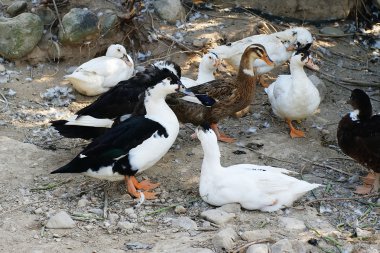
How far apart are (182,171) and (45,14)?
334 centimetres

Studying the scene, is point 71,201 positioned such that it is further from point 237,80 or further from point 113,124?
point 237,80

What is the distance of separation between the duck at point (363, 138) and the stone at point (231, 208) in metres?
1.19

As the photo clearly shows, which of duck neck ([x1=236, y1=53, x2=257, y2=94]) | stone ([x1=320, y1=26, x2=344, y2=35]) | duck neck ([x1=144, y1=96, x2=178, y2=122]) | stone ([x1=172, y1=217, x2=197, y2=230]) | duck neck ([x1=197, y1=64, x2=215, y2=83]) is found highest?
duck neck ([x1=144, y1=96, x2=178, y2=122])

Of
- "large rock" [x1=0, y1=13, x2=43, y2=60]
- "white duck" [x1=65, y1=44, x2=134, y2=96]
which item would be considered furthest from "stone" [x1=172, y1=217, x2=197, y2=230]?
"large rock" [x1=0, y1=13, x2=43, y2=60]

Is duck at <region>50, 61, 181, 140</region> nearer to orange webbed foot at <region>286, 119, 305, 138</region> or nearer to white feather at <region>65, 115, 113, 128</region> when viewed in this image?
white feather at <region>65, 115, 113, 128</region>

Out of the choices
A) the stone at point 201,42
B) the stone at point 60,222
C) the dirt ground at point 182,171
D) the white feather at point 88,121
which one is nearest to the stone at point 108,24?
the dirt ground at point 182,171

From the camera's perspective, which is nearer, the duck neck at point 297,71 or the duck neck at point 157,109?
the duck neck at point 157,109

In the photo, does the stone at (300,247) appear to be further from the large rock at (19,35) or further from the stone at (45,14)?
the stone at (45,14)

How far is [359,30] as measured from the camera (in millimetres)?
8953

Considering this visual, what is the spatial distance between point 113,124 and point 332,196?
6.74 feet

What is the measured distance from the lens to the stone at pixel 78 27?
7.82m

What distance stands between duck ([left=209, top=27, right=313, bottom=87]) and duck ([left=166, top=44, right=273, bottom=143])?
602 mm

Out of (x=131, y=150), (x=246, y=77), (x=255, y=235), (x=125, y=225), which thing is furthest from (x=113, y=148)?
(x=246, y=77)

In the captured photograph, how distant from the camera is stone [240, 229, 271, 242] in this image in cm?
450
